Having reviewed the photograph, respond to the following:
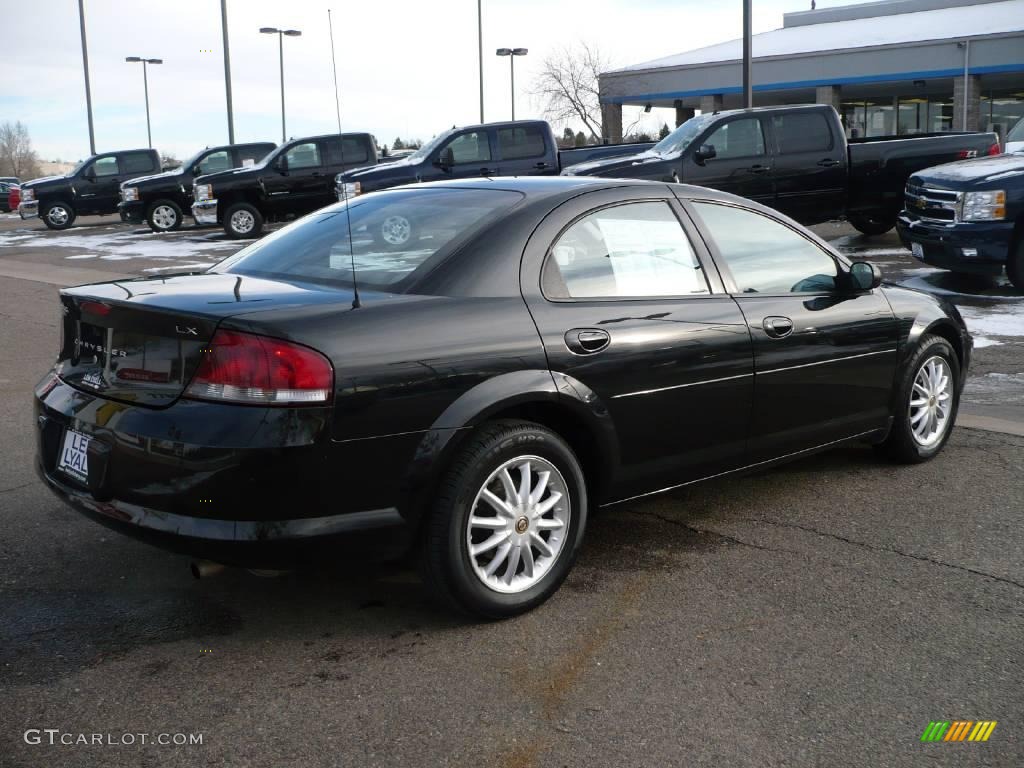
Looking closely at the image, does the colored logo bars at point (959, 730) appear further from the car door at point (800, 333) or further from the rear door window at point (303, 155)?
the rear door window at point (303, 155)

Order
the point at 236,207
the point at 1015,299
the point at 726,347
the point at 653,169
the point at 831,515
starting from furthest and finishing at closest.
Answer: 1. the point at 236,207
2. the point at 653,169
3. the point at 1015,299
4. the point at 831,515
5. the point at 726,347

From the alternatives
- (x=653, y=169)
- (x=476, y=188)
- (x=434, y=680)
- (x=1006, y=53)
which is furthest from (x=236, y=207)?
(x=1006, y=53)

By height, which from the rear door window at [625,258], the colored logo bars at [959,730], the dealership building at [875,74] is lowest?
the colored logo bars at [959,730]

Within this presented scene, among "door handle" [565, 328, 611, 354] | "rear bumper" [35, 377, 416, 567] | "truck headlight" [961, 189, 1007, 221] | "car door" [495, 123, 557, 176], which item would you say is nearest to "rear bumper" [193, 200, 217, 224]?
"car door" [495, 123, 557, 176]

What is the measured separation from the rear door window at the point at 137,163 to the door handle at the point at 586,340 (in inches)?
1093

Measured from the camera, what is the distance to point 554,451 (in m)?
3.95

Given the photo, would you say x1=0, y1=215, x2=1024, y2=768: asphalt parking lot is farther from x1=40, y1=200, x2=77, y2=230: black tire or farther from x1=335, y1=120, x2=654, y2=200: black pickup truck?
x1=40, y1=200, x2=77, y2=230: black tire

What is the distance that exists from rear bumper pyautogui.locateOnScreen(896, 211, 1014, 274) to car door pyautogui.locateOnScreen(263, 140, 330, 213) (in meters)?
13.6

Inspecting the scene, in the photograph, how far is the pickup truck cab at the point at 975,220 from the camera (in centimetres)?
1136

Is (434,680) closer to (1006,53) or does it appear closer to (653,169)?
(653,169)

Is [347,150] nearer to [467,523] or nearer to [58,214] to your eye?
[58,214]

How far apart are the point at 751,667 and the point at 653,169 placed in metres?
12.1

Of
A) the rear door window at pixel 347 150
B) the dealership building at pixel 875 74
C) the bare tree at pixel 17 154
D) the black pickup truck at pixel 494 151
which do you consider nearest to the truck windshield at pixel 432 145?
the black pickup truck at pixel 494 151

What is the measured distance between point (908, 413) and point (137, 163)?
27447 mm
